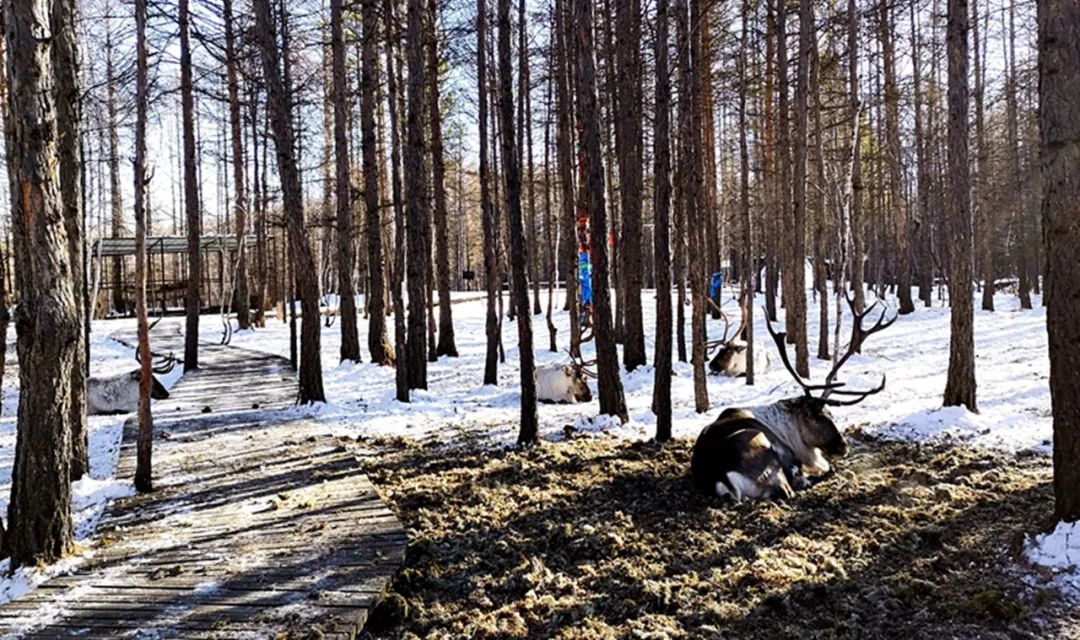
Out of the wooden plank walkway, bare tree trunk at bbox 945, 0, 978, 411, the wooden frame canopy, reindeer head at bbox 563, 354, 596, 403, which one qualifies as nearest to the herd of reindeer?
bare tree trunk at bbox 945, 0, 978, 411

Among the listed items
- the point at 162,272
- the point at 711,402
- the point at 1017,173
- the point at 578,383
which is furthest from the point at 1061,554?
the point at 162,272

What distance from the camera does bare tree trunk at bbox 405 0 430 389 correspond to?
10361 mm

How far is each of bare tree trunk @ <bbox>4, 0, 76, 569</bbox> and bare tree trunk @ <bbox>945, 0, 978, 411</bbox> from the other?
353 inches

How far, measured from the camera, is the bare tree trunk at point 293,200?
10.5 metres

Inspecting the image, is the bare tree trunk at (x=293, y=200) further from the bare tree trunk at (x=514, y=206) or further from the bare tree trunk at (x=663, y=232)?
the bare tree trunk at (x=663, y=232)

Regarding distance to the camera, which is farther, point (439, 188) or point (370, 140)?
point (439, 188)

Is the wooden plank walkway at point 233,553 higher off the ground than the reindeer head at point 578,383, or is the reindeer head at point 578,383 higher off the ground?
the reindeer head at point 578,383

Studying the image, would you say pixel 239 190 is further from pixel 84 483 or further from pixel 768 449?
pixel 768 449

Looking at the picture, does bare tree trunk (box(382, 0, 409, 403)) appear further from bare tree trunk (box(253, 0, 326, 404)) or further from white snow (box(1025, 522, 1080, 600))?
white snow (box(1025, 522, 1080, 600))

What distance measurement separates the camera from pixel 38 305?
5.17 m

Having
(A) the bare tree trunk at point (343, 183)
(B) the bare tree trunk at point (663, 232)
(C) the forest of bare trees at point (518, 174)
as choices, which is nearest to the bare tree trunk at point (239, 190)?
(C) the forest of bare trees at point (518, 174)

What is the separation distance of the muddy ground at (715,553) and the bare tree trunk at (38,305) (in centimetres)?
259

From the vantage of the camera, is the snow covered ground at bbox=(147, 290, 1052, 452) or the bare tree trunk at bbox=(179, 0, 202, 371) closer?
the snow covered ground at bbox=(147, 290, 1052, 452)

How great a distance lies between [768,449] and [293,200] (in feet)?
26.1
